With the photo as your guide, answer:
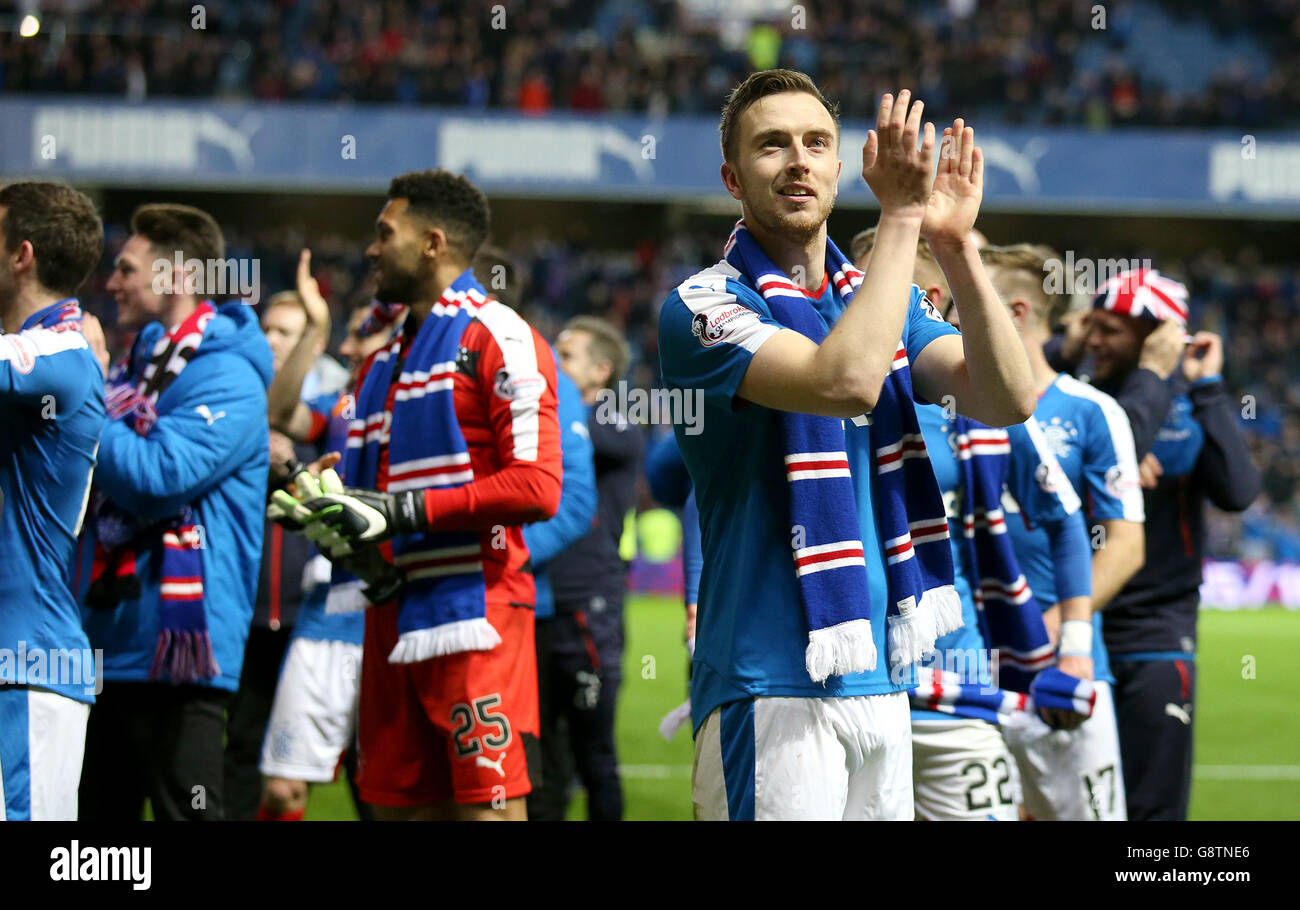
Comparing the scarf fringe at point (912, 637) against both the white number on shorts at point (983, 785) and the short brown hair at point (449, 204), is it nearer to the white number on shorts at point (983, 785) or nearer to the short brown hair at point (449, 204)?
the white number on shorts at point (983, 785)

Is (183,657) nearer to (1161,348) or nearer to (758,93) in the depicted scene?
(758,93)

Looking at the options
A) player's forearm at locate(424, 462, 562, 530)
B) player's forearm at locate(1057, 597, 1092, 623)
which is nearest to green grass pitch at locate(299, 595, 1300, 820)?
player's forearm at locate(1057, 597, 1092, 623)

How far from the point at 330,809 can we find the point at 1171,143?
24214mm

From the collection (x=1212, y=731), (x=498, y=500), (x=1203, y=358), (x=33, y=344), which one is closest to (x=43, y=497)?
(x=33, y=344)

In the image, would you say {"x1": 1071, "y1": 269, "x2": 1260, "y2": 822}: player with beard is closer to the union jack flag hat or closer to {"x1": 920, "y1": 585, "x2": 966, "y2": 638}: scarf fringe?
the union jack flag hat

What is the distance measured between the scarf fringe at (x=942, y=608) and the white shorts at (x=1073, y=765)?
66.6 inches

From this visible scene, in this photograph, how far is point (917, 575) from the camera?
2701mm

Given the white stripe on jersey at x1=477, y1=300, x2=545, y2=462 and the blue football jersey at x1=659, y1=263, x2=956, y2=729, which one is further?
the white stripe on jersey at x1=477, y1=300, x2=545, y2=462

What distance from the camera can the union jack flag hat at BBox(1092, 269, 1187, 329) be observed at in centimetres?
497

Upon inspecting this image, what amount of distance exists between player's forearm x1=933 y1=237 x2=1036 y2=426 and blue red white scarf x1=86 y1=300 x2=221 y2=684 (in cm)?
247

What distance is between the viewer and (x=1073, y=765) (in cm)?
432

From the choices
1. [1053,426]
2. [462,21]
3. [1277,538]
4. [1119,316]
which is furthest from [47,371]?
[462,21]

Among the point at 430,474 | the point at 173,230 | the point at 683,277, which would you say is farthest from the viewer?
the point at 683,277

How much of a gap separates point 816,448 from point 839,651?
38 centimetres
